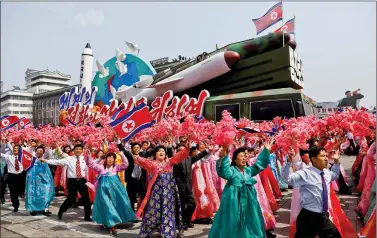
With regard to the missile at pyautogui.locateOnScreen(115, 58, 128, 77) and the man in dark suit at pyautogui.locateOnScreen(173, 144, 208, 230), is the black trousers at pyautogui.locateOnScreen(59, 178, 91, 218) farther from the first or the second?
the missile at pyautogui.locateOnScreen(115, 58, 128, 77)

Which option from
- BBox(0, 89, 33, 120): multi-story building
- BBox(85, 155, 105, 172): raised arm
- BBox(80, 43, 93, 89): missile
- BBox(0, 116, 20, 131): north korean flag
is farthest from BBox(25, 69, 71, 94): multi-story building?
BBox(85, 155, 105, 172): raised arm

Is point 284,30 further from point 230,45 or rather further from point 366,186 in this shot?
point 366,186

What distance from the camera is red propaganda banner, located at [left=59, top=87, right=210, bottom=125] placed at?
15297mm

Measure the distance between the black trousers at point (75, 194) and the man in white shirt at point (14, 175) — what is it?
1.20 m

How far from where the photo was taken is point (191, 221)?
5984 millimetres

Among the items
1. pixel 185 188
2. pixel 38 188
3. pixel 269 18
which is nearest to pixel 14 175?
pixel 38 188

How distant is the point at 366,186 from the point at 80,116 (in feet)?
66.1

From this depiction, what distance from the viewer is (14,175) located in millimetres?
7258

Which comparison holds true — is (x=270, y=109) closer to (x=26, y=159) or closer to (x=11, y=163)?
(x=26, y=159)

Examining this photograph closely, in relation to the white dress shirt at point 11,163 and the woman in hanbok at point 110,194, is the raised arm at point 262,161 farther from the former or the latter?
the white dress shirt at point 11,163

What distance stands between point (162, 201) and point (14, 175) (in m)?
4.11

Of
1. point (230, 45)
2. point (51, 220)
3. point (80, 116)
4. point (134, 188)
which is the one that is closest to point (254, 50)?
point (230, 45)

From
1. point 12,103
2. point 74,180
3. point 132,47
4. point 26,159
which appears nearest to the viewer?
point 74,180

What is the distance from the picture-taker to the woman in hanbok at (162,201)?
4.87 m
